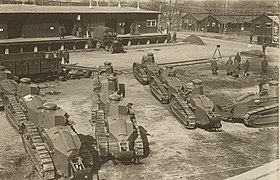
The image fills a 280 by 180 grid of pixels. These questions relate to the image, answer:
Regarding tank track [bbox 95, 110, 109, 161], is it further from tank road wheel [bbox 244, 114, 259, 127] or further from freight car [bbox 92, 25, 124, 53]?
freight car [bbox 92, 25, 124, 53]

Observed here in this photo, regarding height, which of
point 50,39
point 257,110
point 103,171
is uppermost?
point 50,39

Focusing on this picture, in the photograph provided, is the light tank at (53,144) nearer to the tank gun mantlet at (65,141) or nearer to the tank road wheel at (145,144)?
the tank gun mantlet at (65,141)

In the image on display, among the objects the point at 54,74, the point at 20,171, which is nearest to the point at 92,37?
the point at 54,74

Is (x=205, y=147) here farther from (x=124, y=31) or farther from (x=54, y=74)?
(x=124, y=31)

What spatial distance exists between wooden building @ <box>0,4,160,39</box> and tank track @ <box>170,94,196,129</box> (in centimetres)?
2171

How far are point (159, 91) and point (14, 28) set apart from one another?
2002 cm

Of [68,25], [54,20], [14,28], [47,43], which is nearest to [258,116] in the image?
[47,43]

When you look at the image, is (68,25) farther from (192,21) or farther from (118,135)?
(192,21)

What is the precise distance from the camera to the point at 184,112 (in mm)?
16641

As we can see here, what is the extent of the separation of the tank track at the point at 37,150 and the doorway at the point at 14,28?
73.2 ft

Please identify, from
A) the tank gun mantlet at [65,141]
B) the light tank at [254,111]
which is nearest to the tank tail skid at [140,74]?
the light tank at [254,111]

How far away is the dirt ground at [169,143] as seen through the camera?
463 inches

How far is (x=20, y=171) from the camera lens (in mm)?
11391

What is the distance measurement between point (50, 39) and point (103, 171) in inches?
1014
